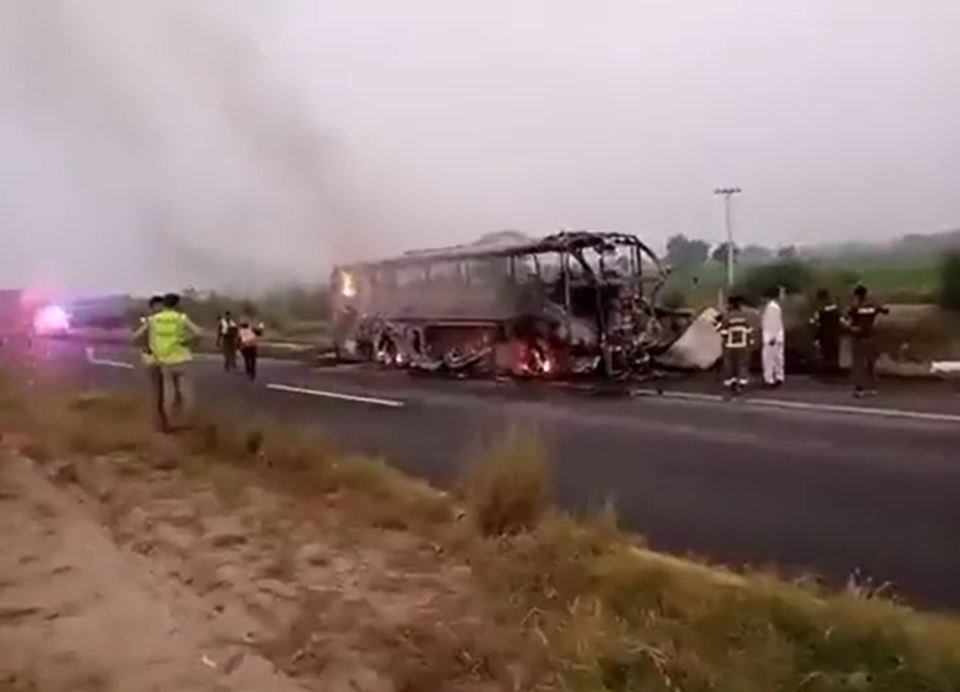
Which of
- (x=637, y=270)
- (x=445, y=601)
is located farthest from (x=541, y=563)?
(x=637, y=270)

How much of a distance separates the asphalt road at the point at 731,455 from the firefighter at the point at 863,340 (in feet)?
1.30

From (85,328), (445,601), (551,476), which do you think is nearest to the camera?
(445,601)

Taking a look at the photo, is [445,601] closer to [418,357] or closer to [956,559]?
[956,559]

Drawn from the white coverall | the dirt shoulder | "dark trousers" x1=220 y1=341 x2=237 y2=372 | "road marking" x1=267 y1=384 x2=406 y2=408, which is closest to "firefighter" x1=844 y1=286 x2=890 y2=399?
the white coverall

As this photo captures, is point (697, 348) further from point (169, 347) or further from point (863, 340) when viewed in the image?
point (169, 347)

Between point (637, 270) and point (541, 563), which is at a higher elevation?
point (637, 270)

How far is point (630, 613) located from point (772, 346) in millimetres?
12611

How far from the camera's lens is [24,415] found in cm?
1538

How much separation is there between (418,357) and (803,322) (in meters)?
7.41

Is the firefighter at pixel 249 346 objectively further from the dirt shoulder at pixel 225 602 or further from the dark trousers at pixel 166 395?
the dirt shoulder at pixel 225 602

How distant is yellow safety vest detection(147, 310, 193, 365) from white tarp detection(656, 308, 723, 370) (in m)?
10.2

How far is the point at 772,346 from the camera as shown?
61.2ft

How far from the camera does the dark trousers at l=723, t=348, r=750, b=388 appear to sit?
1805cm

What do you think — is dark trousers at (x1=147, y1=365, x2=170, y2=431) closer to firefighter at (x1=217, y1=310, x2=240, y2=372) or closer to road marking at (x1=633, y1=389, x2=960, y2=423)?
road marking at (x1=633, y1=389, x2=960, y2=423)
